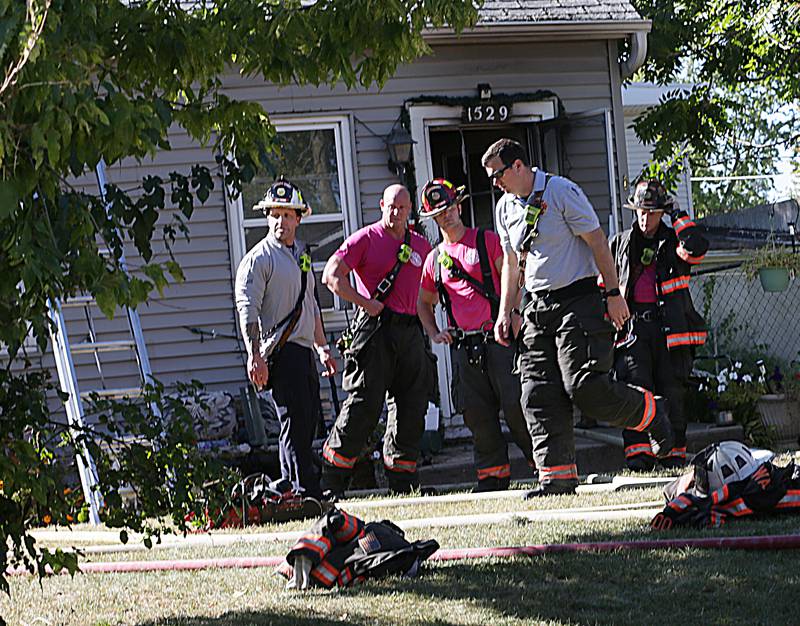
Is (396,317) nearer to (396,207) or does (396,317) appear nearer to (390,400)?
(390,400)

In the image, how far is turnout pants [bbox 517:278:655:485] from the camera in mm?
7168

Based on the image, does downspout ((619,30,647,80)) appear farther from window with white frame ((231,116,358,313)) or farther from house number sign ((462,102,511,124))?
window with white frame ((231,116,358,313))

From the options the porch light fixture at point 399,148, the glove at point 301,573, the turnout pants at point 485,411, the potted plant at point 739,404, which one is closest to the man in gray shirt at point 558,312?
the turnout pants at point 485,411

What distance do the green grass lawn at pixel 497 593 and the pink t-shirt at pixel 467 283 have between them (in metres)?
2.44

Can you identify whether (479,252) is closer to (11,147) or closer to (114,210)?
(114,210)

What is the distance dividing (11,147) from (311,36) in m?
1.41

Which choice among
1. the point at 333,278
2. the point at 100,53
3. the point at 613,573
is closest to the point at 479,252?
the point at 333,278

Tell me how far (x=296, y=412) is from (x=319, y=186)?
4051mm

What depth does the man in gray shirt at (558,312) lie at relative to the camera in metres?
7.18

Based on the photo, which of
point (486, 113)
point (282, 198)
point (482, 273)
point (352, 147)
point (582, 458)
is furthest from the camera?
point (486, 113)

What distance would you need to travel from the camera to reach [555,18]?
37.6 feet

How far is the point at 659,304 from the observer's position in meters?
9.23

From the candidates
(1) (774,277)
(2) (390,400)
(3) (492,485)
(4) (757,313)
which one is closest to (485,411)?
(3) (492,485)

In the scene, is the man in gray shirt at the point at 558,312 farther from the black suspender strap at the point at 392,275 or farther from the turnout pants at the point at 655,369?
the turnout pants at the point at 655,369
